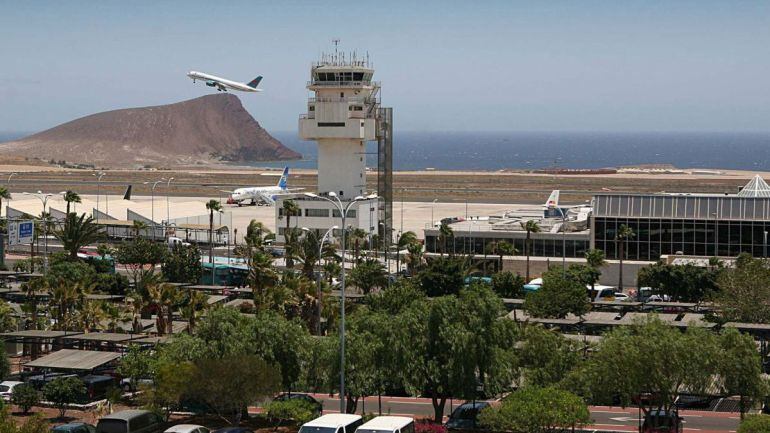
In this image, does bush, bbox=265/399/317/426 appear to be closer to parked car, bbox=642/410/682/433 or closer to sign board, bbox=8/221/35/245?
parked car, bbox=642/410/682/433

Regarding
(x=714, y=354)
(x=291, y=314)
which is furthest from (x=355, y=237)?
(x=714, y=354)

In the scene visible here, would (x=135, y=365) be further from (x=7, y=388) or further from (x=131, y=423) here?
(x=131, y=423)

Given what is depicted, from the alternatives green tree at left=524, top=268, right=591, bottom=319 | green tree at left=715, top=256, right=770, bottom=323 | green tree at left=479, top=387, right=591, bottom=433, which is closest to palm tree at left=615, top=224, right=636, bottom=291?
green tree at left=715, top=256, right=770, bottom=323

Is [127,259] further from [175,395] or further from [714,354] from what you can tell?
[714,354]

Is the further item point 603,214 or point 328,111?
point 328,111

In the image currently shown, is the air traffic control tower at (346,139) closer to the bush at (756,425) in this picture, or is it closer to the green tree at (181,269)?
the green tree at (181,269)

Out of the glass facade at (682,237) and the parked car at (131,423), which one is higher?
the glass facade at (682,237)

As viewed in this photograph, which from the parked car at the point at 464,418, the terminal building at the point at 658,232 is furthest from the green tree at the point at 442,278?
the parked car at the point at 464,418
